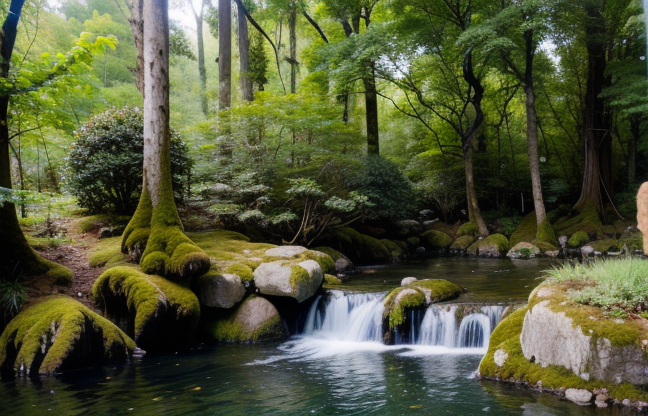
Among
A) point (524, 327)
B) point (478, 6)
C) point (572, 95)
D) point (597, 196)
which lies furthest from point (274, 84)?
point (524, 327)

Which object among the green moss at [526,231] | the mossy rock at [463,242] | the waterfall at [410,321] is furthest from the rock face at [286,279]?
the green moss at [526,231]

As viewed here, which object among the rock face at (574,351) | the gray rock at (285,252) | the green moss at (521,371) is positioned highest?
the gray rock at (285,252)

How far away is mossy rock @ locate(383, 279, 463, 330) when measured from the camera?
8.15 metres

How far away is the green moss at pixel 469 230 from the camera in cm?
2023

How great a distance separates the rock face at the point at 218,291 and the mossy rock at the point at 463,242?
13.2 m

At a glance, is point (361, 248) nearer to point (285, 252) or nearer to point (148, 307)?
point (285, 252)

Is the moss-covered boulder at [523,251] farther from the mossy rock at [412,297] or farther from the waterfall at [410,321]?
the waterfall at [410,321]

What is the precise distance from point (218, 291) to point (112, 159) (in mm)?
5189

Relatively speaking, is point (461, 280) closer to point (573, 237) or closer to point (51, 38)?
point (573, 237)

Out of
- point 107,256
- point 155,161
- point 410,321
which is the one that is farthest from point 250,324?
point 155,161

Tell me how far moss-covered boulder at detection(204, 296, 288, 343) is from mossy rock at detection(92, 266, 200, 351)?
24.9 inches

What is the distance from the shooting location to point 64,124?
908 cm

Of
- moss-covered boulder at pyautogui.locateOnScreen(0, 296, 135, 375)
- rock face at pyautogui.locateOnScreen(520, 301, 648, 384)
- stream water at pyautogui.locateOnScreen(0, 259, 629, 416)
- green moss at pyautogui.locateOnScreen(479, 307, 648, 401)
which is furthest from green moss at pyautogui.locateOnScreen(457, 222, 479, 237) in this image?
moss-covered boulder at pyautogui.locateOnScreen(0, 296, 135, 375)

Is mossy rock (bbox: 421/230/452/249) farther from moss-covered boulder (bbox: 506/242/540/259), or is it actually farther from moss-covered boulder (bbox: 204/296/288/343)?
moss-covered boulder (bbox: 204/296/288/343)
